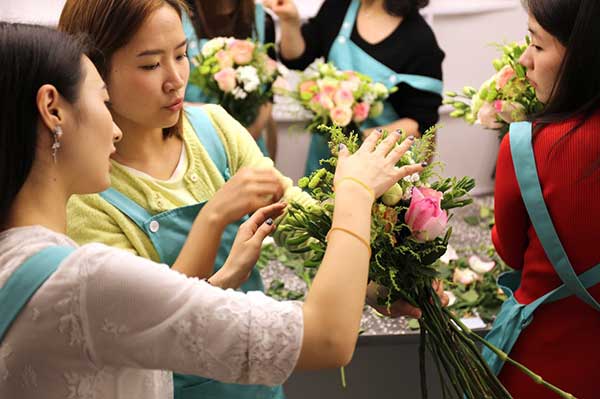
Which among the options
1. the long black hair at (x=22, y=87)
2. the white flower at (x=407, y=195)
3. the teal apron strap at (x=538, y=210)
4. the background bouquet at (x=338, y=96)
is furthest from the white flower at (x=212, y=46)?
the long black hair at (x=22, y=87)

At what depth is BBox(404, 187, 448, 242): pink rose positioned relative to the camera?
1.35 metres

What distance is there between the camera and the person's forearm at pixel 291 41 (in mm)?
2924

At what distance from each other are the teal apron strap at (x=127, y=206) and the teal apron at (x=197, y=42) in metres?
1.19

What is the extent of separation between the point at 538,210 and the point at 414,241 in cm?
31

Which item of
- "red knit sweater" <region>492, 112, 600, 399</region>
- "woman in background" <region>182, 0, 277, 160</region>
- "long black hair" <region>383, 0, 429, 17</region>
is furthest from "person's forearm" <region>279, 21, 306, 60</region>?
"red knit sweater" <region>492, 112, 600, 399</region>

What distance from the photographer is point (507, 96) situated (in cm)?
200

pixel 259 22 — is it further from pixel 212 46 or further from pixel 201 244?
pixel 201 244

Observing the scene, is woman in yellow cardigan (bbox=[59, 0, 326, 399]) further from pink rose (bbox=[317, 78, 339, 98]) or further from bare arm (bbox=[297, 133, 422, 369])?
pink rose (bbox=[317, 78, 339, 98])

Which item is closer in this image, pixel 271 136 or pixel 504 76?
pixel 504 76

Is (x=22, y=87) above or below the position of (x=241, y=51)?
above

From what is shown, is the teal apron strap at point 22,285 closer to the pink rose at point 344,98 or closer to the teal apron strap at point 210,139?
the teal apron strap at point 210,139

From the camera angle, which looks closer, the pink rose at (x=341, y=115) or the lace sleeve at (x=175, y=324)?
the lace sleeve at (x=175, y=324)

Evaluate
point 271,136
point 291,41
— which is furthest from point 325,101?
point 271,136

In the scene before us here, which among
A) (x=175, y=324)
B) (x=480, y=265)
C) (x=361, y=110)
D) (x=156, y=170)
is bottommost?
(x=480, y=265)
